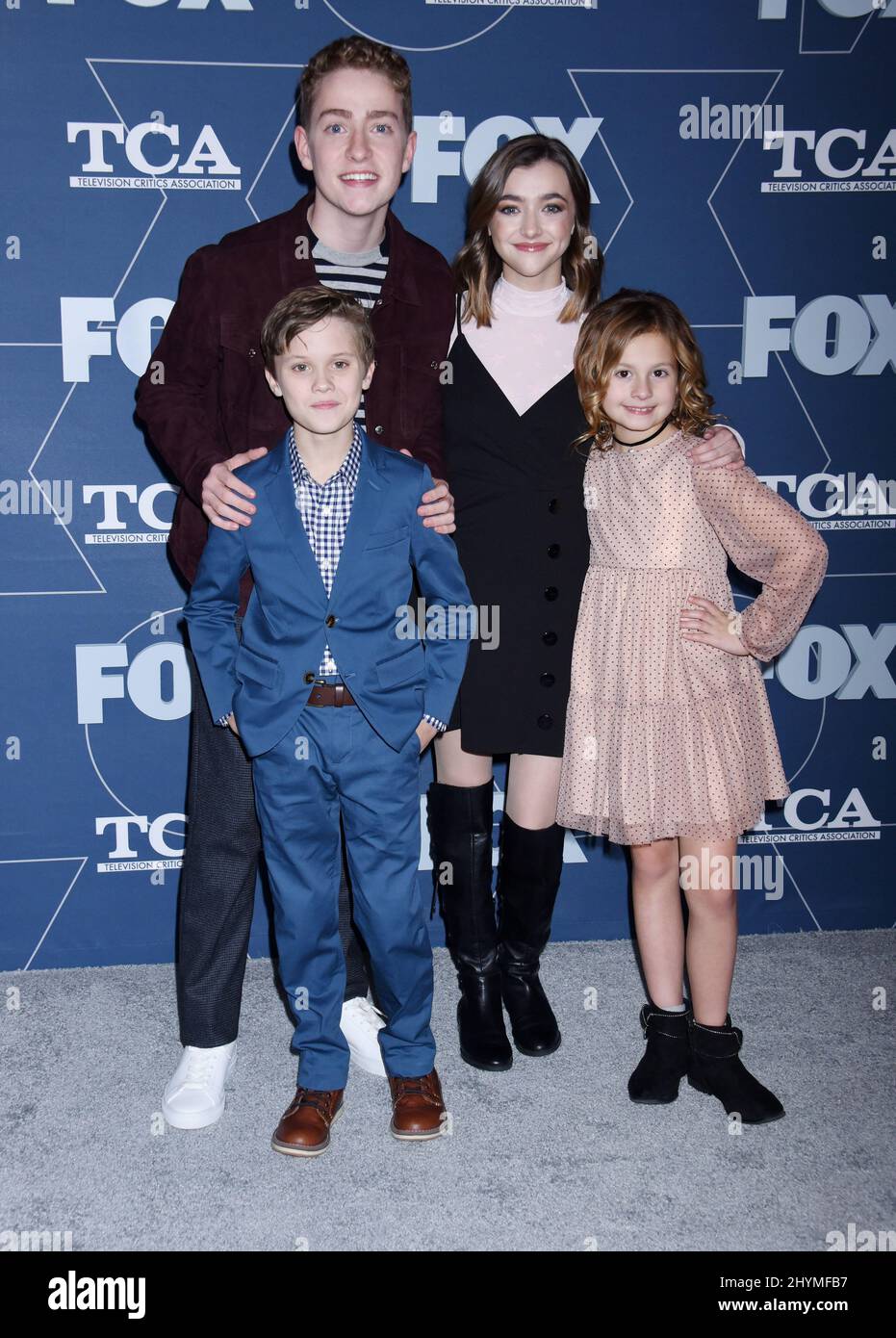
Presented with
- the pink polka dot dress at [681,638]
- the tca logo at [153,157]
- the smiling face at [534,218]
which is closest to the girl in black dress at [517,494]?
the smiling face at [534,218]

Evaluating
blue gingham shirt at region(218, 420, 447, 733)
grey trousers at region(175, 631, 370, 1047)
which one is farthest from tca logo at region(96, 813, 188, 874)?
blue gingham shirt at region(218, 420, 447, 733)

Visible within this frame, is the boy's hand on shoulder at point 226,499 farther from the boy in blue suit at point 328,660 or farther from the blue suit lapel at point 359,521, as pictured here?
the blue suit lapel at point 359,521

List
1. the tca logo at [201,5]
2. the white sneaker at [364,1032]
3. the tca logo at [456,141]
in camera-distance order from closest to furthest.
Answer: the white sneaker at [364,1032] < the tca logo at [201,5] < the tca logo at [456,141]

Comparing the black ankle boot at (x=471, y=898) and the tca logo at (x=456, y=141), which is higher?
the tca logo at (x=456, y=141)

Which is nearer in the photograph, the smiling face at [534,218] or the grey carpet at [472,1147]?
the grey carpet at [472,1147]

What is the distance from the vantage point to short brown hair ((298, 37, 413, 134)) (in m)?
1.99

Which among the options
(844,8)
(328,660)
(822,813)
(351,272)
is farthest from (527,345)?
(822,813)

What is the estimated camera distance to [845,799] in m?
2.98

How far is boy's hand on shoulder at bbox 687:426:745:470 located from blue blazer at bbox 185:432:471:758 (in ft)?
1.54

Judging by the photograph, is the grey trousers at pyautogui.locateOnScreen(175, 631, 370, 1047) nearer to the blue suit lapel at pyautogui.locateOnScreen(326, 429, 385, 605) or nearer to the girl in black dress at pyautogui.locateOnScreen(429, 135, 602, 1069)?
the blue suit lapel at pyautogui.locateOnScreen(326, 429, 385, 605)

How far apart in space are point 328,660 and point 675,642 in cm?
63

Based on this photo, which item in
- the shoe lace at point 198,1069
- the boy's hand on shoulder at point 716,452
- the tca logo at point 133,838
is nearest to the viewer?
the boy's hand on shoulder at point 716,452

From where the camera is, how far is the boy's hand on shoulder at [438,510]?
6.50 ft

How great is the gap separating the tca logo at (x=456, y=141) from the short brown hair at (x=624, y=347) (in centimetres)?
68
